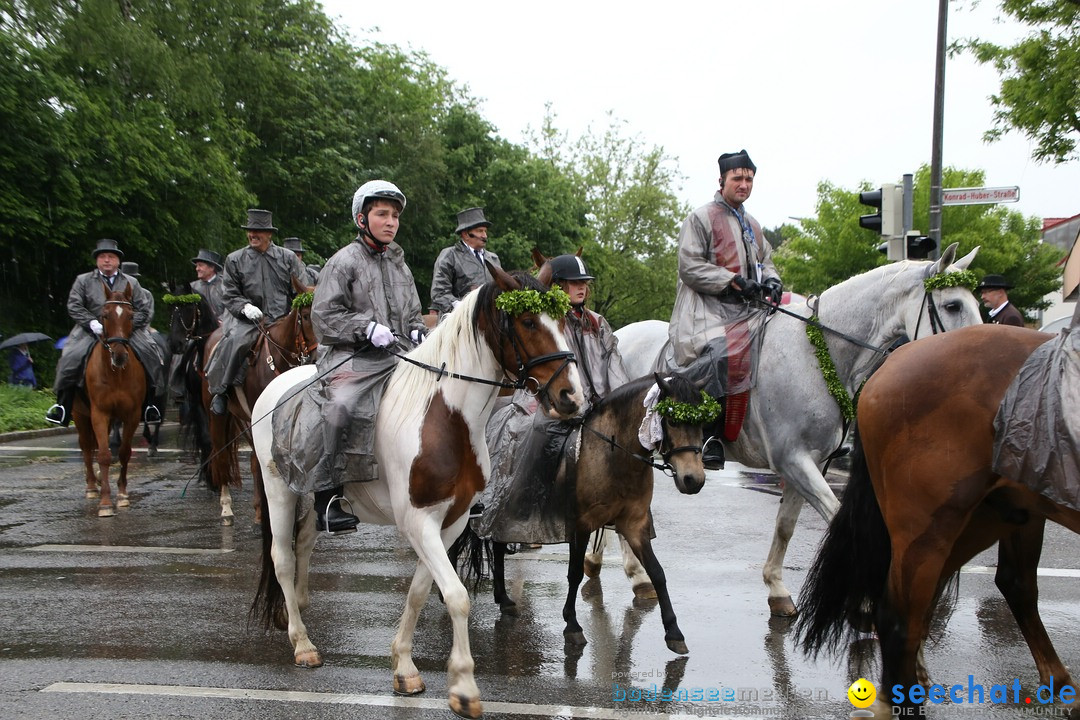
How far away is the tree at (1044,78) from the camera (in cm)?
1955

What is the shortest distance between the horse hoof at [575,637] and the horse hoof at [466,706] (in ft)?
4.57

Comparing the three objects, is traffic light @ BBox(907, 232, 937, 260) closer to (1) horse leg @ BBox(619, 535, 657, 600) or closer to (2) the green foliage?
(1) horse leg @ BBox(619, 535, 657, 600)

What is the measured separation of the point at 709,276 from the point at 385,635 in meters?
3.37

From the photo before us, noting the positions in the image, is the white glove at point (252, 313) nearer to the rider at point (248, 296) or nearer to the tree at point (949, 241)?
the rider at point (248, 296)

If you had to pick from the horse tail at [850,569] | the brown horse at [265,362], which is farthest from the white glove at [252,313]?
the horse tail at [850,569]

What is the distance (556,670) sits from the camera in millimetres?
5738

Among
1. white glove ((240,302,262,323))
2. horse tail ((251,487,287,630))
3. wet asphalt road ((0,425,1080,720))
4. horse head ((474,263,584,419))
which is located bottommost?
wet asphalt road ((0,425,1080,720))

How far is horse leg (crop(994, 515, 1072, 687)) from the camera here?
4992 millimetres

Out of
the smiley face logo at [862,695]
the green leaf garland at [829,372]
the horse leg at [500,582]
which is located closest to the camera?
the smiley face logo at [862,695]

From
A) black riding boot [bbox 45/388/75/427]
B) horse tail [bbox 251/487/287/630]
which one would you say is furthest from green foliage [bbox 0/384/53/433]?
horse tail [bbox 251/487/287/630]

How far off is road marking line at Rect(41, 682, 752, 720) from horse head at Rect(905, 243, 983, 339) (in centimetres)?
301

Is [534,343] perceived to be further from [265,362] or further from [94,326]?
[94,326]

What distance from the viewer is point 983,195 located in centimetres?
1225

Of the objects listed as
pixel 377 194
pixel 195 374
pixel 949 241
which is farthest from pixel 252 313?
pixel 949 241
